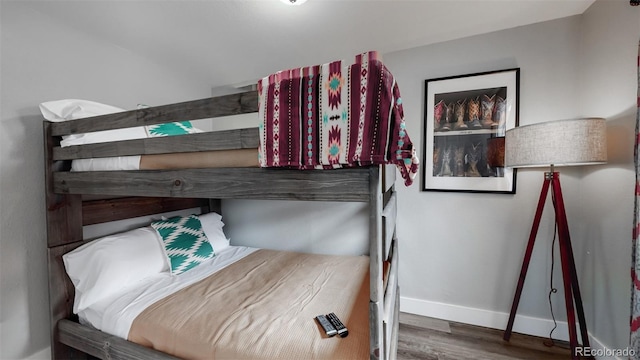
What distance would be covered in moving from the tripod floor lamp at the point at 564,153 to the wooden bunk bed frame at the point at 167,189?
100 cm

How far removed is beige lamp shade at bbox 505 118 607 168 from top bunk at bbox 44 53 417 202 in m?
1.09

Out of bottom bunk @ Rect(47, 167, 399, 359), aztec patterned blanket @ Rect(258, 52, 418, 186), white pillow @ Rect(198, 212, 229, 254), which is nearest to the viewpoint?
aztec patterned blanket @ Rect(258, 52, 418, 186)

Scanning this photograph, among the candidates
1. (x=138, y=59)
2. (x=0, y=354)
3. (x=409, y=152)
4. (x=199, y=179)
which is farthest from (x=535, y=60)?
(x=0, y=354)

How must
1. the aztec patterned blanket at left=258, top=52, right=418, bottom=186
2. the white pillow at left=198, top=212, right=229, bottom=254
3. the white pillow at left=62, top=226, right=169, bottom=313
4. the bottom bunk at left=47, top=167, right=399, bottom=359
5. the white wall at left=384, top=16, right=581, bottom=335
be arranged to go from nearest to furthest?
1. the aztec patterned blanket at left=258, top=52, right=418, bottom=186
2. the bottom bunk at left=47, top=167, right=399, bottom=359
3. the white pillow at left=62, top=226, right=169, bottom=313
4. the white wall at left=384, top=16, right=581, bottom=335
5. the white pillow at left=198, top=212, right=229, bottom=254

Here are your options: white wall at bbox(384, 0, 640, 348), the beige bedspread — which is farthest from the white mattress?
white wall at bbox(384, 0, 640, 348)

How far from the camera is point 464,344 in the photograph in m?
1.77

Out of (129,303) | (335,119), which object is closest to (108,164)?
(129,303)

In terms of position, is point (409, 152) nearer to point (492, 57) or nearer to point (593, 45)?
point (492, 57)

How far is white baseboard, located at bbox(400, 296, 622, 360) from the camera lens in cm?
181

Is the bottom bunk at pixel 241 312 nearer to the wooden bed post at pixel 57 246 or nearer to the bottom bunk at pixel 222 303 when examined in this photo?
the bottom bunk at pixel 222 303

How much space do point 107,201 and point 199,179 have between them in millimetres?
1194

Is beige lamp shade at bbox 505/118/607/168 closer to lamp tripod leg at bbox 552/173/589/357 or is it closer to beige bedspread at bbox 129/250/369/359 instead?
lamp tripod leg at bbox 552/173/589/357

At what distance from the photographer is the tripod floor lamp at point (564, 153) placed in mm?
1392

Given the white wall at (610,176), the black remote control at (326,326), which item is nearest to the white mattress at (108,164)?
the black remote control at (326,326)
